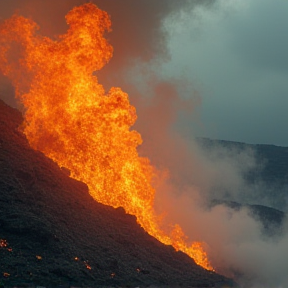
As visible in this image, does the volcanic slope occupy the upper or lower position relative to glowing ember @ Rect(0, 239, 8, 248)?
upper

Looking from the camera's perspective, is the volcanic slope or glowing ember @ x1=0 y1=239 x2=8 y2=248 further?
glowing ember @ x1=0 y1=239 x2=8 y2=248

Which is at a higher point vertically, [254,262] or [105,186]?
[254,262]

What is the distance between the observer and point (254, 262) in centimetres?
6191

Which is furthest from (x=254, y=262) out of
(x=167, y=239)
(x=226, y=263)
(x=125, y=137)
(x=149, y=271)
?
(x=149, y=271)

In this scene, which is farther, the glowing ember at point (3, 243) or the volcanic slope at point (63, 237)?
the glowing ember at point (3, 243)

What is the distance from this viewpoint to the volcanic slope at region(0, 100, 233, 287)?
26906 millimetres

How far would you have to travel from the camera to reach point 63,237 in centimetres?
3019

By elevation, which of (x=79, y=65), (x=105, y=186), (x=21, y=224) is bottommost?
(x=21, y=224)

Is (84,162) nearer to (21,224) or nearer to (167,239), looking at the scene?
(167,239)

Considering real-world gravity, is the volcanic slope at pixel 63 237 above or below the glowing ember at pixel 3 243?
above

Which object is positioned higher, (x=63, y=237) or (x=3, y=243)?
(x=63, y=237)

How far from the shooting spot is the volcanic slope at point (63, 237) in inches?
1059

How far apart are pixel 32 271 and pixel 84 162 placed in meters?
15.7

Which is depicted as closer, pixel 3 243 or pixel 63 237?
pixel 3 243
